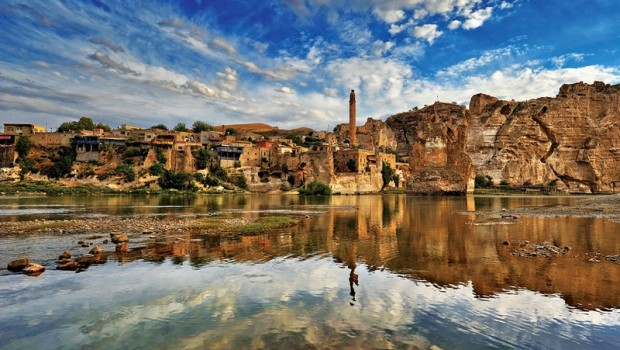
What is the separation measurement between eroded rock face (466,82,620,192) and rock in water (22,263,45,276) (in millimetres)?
79937

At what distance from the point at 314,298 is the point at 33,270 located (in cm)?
712

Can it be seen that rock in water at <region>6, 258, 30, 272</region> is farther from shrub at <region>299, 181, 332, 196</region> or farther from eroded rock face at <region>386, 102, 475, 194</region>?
eroded rock face at <region>386, 102, 475, 194</region>

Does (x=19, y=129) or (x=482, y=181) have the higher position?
(x=19, y=129)

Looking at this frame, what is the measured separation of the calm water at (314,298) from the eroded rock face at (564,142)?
232 feet

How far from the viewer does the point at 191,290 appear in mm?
8406

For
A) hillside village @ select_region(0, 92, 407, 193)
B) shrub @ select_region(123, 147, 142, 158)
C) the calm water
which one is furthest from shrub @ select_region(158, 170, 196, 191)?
the calm water

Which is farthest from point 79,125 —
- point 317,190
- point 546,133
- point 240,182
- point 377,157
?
point 546,133

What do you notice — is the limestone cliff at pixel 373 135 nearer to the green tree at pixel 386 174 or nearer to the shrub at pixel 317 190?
the green tree at pixel 386 174

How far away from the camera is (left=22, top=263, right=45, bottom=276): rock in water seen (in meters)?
9.55

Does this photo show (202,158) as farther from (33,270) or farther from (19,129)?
(33,270)

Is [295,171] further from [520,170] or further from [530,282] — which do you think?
[530,282]

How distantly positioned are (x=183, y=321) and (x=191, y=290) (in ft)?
6.10

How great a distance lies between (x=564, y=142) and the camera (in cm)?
7638

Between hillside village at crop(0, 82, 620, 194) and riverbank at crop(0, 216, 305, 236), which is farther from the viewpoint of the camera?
hillside village at crop(0, 82, 620, 194)
